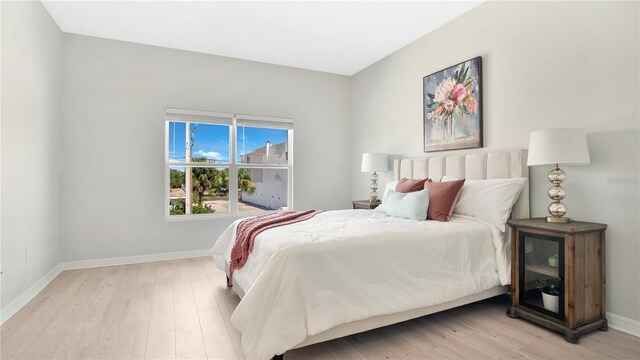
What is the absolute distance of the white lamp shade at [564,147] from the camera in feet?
7.07

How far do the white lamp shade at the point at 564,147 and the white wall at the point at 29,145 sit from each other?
12.8 ft

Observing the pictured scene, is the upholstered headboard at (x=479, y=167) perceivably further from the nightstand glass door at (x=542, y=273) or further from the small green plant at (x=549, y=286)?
the small green plant at (x=549, y=286)

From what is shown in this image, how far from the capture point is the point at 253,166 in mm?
4727

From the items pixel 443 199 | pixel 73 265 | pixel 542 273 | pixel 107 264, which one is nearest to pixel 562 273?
A: pixel 542 273

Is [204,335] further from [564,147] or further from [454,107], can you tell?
[454,107]

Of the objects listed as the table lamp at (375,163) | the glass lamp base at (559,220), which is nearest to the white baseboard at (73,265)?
the table lamp at (375,163)

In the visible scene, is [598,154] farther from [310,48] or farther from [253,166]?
[253,166]

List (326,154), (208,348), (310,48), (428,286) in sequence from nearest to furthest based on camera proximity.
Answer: (208,348) → (428,286) → (310,48) → (326,154)

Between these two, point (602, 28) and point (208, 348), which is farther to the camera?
point (602, 28)

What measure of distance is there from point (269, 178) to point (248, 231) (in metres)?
2.48

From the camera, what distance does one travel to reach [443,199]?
9.13ft

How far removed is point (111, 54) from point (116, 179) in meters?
1.50

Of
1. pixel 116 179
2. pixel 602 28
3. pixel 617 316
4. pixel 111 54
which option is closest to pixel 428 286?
pixel 617 316

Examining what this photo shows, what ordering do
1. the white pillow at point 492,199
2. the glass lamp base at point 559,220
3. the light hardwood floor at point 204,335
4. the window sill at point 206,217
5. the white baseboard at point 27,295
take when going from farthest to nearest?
the window sill at point 206,217, the white pillow at point 492,199, the white baseboard at point 27,295, the glass lamp base at point 559,220, the light hardwood floor at point 204,335
